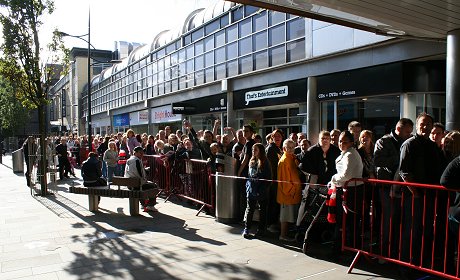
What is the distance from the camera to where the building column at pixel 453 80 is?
825 cm

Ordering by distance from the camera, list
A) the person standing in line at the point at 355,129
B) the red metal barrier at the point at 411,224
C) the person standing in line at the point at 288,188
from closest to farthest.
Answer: the red metal barrier at the point at 411,224 → the person standing in line at the point at 288,188 → the person standing in line at the point at 355,129

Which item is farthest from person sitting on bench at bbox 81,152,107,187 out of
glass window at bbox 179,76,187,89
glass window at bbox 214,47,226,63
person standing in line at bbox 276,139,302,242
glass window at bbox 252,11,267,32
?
glass window at bbox 179,76,187,89

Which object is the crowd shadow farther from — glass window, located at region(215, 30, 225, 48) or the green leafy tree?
the green leafy tree

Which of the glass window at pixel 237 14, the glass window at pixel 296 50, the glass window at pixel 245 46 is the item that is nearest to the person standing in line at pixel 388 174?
the glass window at pixel 296 50

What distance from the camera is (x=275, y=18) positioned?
1672 cm

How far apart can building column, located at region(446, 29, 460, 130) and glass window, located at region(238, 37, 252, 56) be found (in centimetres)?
1087

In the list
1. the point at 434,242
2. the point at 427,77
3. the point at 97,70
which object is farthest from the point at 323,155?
the point at 97,70

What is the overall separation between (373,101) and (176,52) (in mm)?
16255

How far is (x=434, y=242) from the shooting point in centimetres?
436

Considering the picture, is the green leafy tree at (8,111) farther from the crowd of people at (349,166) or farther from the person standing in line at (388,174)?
the person standing in line at (388,174)

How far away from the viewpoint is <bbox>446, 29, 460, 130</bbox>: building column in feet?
27.1

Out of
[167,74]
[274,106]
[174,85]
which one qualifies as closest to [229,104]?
[274,106]

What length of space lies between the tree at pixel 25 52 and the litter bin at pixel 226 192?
6169 millimetres

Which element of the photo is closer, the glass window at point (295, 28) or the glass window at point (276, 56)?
the glass window at point (295, 28)
